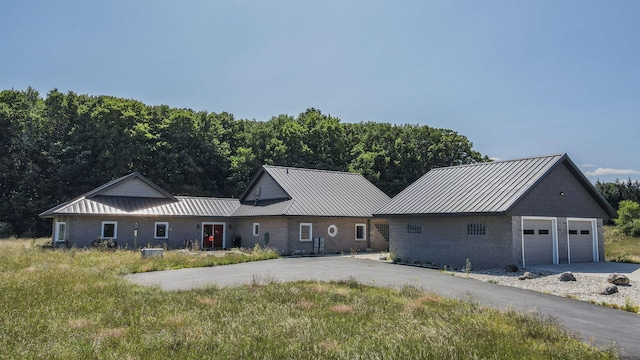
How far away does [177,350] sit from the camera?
26.0 ft

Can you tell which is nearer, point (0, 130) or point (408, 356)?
point (408, 356)

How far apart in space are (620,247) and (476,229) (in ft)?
56.7

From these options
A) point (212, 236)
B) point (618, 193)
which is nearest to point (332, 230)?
point (212, 236)

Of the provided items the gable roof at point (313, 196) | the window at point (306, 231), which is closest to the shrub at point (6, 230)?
the gable roof at point (313, 196)

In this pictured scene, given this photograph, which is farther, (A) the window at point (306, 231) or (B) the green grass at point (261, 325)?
(A) the window at point (306, 231)

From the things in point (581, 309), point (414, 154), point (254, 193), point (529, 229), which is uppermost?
point (414, 154)

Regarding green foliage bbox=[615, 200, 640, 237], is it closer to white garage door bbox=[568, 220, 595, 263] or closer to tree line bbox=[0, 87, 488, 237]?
white garage door bbox=[568, 220, 595, 263]

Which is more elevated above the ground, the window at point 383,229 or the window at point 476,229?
the window at point 476,229

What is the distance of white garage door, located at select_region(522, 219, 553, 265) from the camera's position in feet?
70.9

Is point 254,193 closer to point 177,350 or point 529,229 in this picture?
point 529,229

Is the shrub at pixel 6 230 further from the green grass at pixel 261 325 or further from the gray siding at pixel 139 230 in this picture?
the green grass at pixel 261 325

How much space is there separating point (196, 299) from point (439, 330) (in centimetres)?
671

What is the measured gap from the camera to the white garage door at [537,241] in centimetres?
2161

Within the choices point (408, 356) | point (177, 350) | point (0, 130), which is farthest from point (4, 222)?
point (408, 356)
